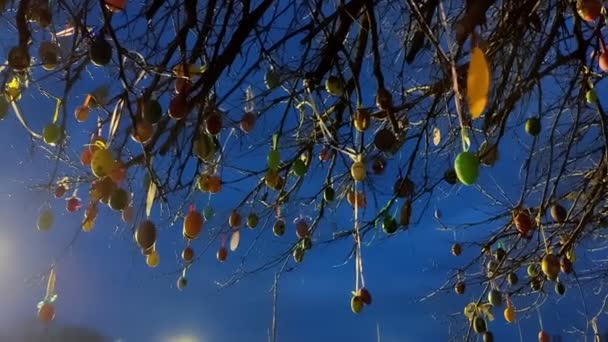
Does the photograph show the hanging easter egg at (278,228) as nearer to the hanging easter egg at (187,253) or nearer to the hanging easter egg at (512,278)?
the hanging easter egg at (187,253)

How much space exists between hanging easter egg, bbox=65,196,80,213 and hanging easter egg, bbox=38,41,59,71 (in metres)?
0.59

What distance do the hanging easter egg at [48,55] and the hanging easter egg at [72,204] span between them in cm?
59

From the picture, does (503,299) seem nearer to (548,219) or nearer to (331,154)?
(548,219)

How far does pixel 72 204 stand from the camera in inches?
73.6

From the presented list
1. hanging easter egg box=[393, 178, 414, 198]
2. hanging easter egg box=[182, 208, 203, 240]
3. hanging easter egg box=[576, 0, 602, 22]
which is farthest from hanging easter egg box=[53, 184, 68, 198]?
hanging easter egg box=[576, 0, 602, 22]

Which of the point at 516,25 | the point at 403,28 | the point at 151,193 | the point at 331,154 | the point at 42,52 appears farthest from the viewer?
the point at 331,154

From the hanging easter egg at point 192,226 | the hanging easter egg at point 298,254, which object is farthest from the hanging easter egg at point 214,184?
the hanging easter egg at point 298,254

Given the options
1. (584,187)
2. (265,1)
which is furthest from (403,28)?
(584,187)

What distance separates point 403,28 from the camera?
2.03 metres

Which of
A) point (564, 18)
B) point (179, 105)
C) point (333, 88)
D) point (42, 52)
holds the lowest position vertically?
point (179, 105)

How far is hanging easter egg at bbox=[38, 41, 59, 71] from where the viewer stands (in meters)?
1.29

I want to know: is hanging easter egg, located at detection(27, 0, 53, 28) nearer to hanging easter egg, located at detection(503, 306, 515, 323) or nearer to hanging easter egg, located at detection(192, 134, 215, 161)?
hanging easter egg, located at detection(192, 134, 215, 161)

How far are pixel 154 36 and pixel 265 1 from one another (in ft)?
1.21

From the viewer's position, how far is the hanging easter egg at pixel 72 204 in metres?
1.86
